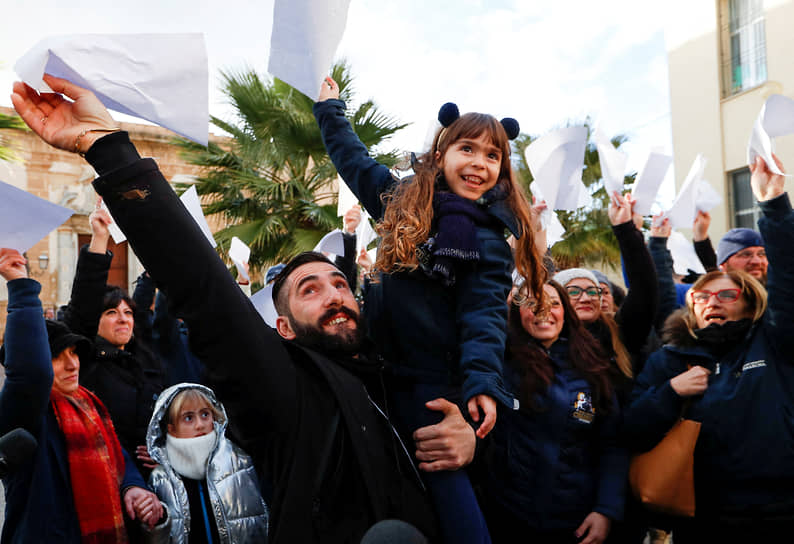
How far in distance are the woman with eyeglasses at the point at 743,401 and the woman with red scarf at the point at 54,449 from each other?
7.46 ft

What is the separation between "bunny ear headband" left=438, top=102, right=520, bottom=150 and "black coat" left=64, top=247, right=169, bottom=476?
192 cm

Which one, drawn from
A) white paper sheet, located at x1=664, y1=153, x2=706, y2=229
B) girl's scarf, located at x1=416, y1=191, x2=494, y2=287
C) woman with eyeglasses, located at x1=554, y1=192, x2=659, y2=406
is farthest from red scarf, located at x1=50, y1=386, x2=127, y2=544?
white paper sheet, located at x1=664, y1=153, x2=706, y2=229

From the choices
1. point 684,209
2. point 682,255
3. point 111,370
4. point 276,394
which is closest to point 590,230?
point 682,255

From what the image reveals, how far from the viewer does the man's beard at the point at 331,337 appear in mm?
1969

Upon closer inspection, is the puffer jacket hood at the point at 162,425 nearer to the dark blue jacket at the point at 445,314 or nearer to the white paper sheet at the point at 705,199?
the dark blue jacket at the point at 445,314

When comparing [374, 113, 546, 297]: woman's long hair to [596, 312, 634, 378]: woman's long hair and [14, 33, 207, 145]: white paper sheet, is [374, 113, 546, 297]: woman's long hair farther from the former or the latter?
[596, 312, 634, 378]: woman's long hair

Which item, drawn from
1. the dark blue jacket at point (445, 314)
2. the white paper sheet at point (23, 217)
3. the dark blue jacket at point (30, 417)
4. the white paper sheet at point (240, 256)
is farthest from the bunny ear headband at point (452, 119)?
the white paper sheet at point (240, 256)

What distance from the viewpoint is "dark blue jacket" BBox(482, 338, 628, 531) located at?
2682 mm

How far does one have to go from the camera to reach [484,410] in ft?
5.92

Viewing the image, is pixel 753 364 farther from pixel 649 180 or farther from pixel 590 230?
pixel 590 230

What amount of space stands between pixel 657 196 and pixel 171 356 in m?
3.17

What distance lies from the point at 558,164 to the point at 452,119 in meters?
1.25

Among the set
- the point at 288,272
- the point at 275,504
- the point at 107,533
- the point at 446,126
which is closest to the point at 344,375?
the point at 275,504

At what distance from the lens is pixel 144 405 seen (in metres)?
3.52
